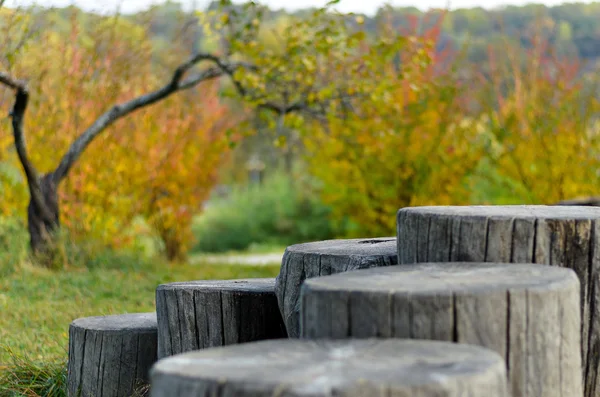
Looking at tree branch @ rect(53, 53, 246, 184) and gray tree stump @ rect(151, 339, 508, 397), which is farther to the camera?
tree branch @ rect(53, 53, 246, 184)

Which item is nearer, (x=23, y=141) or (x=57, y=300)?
(x=57, y=300)

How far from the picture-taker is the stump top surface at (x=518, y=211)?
246cm

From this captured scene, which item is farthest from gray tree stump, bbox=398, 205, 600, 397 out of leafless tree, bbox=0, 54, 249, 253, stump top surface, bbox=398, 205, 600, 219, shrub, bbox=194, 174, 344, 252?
shrub, bbox=194, 174, 344, 252

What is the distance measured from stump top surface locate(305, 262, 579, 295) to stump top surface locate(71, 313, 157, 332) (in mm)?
1266

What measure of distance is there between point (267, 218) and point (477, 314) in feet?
40.1

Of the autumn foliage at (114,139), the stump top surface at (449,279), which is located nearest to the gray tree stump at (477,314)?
the stump top surface at (449,279)

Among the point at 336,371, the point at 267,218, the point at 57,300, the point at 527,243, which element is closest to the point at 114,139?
the point at 57,300

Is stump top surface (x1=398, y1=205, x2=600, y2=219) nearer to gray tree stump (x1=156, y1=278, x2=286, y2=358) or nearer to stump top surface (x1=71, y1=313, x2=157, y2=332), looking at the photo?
gray tree stump (x1=156, y1=278, x2=286, y2=358)

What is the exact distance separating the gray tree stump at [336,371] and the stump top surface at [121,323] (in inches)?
55.9

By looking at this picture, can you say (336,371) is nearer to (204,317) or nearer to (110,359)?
(204,317)

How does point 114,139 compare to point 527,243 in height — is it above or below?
above

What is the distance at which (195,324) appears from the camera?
114 inches

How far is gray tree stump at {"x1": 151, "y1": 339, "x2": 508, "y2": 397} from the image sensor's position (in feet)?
4.89

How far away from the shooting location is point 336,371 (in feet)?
5.20
